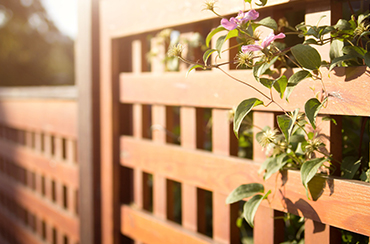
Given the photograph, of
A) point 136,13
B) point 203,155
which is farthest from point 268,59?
point 136,13

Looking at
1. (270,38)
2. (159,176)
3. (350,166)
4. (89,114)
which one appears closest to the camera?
(270,38)

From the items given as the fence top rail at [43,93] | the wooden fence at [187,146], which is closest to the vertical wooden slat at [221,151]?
the wooden fence at [187,146]

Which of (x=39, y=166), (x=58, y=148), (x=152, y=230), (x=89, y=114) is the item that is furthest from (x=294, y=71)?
(x=39, y=166)

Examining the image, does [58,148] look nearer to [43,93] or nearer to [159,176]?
[43,93]

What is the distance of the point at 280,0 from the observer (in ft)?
2.37

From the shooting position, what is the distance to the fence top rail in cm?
158

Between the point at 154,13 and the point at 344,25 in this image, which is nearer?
the point at 344,25

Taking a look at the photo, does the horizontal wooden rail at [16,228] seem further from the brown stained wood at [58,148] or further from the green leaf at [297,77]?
the green leaf at [297,77]

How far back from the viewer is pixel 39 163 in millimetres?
1852

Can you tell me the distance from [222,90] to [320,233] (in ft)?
1.33

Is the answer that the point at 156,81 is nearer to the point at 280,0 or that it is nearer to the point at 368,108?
the point at 280,0

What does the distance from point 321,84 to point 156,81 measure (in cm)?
57

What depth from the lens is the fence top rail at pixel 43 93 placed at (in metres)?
1.58

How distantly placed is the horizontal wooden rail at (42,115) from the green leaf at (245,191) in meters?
1.00
